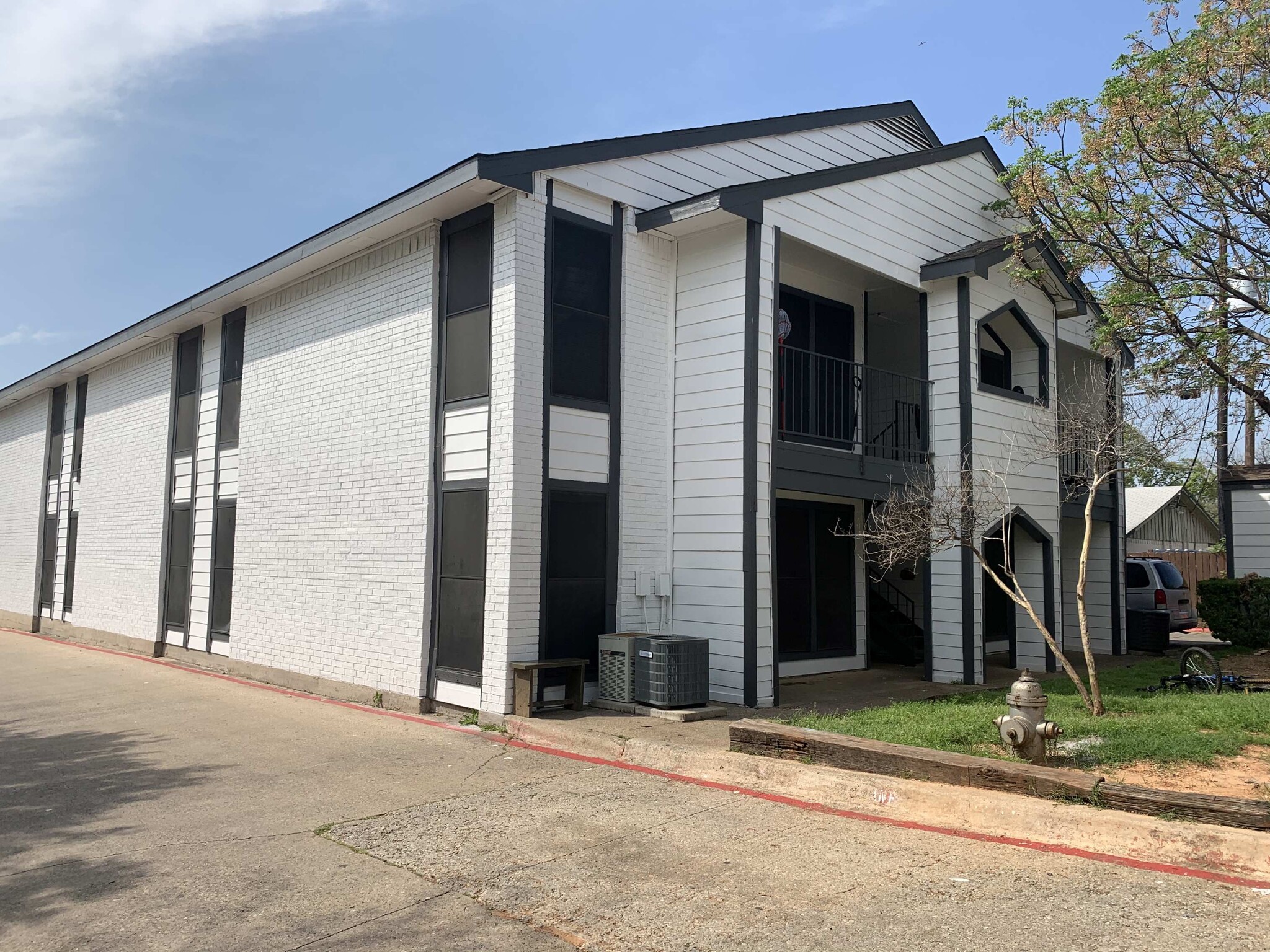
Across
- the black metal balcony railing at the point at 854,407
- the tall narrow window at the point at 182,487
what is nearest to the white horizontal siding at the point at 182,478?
the tall narrow window at the point at 182,487

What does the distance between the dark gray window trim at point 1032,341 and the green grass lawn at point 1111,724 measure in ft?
16.1

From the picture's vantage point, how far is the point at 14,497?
2361cm

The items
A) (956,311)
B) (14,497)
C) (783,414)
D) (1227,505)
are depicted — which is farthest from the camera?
(14,497)

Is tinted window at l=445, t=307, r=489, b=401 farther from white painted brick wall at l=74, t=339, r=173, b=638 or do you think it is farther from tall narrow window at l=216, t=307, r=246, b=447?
Answer: white painted brick wall at l=74, t=339, r=173, b=638

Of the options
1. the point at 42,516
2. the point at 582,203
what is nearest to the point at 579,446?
the point at 582,203

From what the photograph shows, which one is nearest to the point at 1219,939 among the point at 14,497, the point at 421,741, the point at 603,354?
the point at 421,741

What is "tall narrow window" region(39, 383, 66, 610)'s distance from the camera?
21141 mm

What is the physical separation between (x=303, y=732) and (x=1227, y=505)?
58.2 ft

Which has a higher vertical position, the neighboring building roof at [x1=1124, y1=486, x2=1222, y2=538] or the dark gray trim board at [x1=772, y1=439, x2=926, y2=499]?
the neighboring building roof at [x1=1124, y1=486, x2=1222, y2=538]

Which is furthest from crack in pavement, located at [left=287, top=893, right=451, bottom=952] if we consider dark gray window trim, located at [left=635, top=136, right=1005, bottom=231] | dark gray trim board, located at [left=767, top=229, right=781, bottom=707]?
dark gray window trim, located at [left=635, top=136, right=1005, bottom=231]

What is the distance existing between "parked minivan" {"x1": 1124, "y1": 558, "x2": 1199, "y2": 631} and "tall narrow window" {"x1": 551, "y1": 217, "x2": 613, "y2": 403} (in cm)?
1357

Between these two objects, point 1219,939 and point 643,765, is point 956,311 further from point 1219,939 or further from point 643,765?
point 1219,939

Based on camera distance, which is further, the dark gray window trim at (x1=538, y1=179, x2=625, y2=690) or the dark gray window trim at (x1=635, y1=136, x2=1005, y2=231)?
the dark gray window trim at (x1=635, y1=136, x2=1005, y2=231)

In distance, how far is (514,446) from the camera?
9.85 meters
